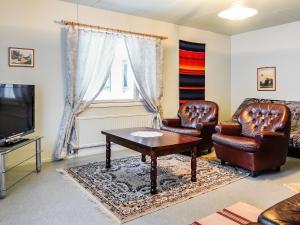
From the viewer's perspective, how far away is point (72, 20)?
4105mm

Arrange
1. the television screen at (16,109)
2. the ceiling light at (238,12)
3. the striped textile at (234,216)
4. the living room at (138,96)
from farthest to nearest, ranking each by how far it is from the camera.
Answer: the ceiling light at (238,12), the television screen at (16,109), the living room at (138,96), the striped textile at (234,216)

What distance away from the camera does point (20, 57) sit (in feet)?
12.2

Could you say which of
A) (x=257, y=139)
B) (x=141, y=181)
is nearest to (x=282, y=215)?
(x=141, y=181)

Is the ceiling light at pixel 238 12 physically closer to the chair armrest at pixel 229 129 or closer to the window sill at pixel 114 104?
the chair armrest at pixel 229 129

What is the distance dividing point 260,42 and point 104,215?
5.18 m

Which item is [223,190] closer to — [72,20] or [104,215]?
[104,215]

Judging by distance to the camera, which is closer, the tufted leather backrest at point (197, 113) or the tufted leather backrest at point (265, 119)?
the tufted leather backrest at point (265, 119)

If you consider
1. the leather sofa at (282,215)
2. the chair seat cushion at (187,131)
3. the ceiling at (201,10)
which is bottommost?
the leather sofa at (282,215)

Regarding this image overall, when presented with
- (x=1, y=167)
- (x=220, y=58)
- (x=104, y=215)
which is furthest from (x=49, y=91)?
(x=220, y=58)

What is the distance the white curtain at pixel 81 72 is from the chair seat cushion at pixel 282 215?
3.39 m

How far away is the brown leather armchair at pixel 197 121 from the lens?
14.0ft

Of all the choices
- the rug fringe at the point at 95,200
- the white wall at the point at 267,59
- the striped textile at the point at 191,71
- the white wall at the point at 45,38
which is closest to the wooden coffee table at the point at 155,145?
the rug fringe at the point at 95,200

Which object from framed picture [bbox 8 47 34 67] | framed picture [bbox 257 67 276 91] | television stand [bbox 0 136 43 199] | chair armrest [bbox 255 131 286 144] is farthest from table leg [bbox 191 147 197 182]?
framed picture [bbox 257 67 276 91]

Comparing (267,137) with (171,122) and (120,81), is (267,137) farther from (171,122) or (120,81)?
(120,81)
